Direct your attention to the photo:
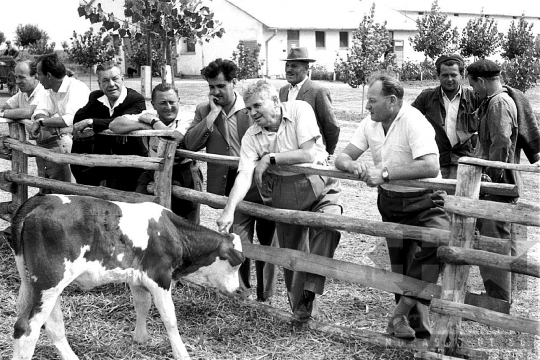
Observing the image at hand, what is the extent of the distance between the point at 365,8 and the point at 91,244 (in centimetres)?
4810

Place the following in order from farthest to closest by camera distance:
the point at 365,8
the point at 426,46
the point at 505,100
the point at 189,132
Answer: the point at 365,8 → the point at 426,46 → the point at 189,132 → the point at 505,100

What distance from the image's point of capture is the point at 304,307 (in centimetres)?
561

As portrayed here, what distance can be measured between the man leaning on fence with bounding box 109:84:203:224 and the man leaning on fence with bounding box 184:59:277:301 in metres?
0.24

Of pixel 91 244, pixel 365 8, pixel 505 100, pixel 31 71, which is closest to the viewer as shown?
pixel 91 244

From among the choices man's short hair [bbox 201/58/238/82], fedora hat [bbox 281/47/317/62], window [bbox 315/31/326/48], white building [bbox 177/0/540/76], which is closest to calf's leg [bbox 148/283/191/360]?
man's short hair [bbox 201/58/238/82]

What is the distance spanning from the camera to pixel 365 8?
5066cm

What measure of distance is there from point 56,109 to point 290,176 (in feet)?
10.8

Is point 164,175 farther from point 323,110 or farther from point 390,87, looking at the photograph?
point 390,87

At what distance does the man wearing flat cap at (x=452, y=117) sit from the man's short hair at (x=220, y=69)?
73.8 inches

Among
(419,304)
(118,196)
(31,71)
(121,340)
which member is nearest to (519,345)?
(419,304)

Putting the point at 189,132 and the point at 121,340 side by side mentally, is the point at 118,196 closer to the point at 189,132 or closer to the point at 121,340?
the point at 189,132

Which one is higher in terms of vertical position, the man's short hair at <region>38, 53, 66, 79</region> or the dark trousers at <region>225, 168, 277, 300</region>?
the man's short hair at <region>38, 53, 66, 79</region>

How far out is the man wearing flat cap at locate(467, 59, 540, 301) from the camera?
18.9 ft

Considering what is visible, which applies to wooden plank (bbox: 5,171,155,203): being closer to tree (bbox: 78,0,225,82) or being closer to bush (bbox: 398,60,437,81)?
tree (bbox: 78,0,225,82)
